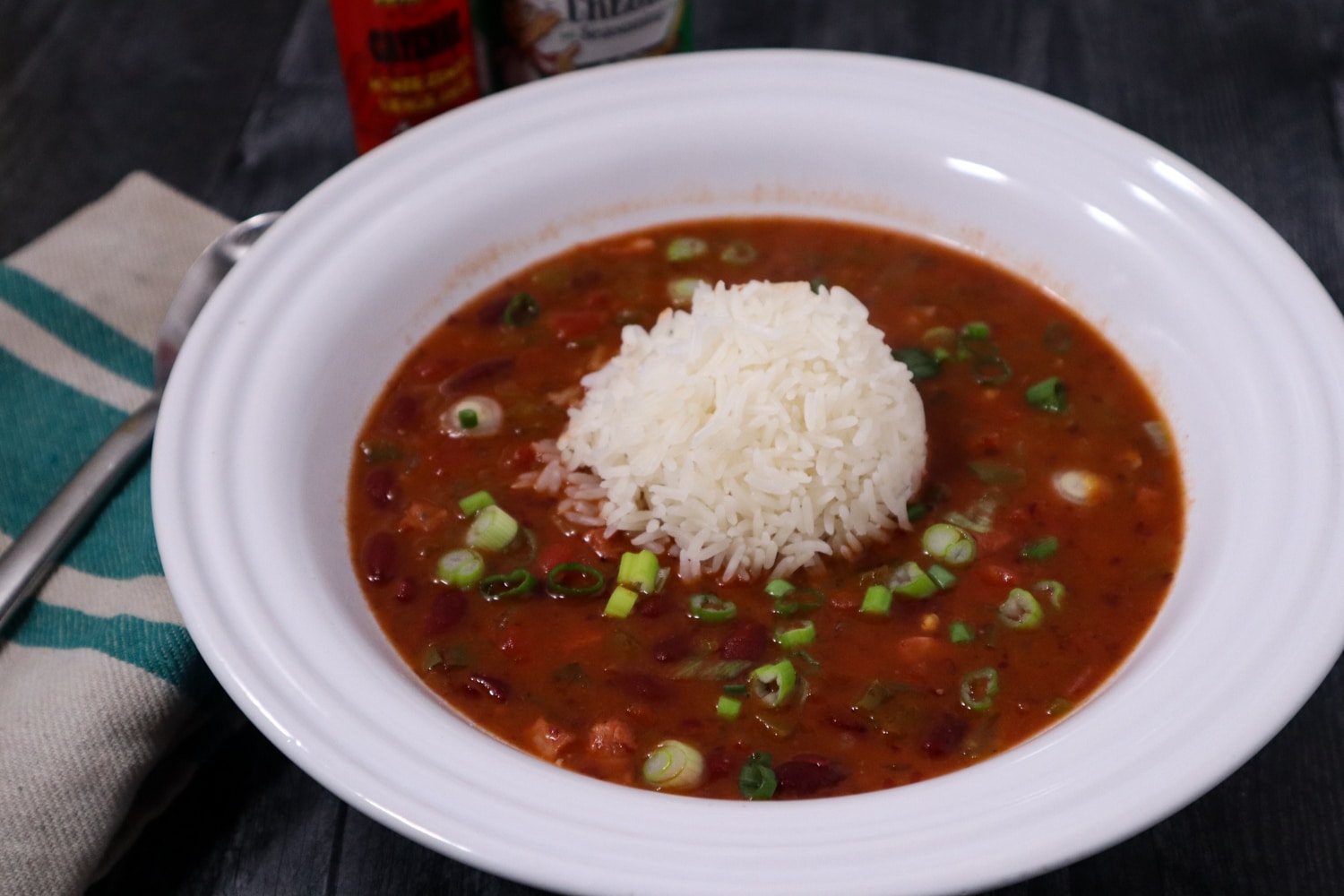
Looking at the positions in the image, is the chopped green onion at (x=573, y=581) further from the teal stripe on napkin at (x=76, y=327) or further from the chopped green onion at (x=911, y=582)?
the teal stripe on napkin at (x=76, y=327)

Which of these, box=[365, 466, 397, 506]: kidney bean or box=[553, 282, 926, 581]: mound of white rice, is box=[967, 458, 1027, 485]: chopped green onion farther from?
box=[365, 466, 397, 506]: kidney bean

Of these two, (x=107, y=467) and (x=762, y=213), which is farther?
(x=762, y=213)

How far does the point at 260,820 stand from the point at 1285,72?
4819mm

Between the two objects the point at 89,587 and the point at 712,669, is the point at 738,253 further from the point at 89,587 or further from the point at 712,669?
the point at 89,587

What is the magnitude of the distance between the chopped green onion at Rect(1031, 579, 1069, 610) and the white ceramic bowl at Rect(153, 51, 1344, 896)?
0.22 meters

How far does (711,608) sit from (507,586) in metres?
0.50

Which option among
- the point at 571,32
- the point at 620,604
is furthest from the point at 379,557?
the point at 571,32

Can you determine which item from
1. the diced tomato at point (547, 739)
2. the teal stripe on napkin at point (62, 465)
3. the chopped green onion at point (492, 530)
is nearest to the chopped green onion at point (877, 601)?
the diced tomato at point (547, 739)

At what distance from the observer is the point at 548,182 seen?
14.2ft

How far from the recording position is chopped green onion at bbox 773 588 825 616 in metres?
3.37

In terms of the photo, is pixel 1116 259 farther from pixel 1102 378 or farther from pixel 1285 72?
pixel 1285 72

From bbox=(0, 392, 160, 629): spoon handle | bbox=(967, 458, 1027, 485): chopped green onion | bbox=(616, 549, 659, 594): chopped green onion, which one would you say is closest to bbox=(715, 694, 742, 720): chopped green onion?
bbox=(616, 549, 659, 594): chopped green onion

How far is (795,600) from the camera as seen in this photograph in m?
3.40

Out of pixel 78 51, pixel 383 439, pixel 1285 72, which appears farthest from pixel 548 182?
pixel 1285 72
